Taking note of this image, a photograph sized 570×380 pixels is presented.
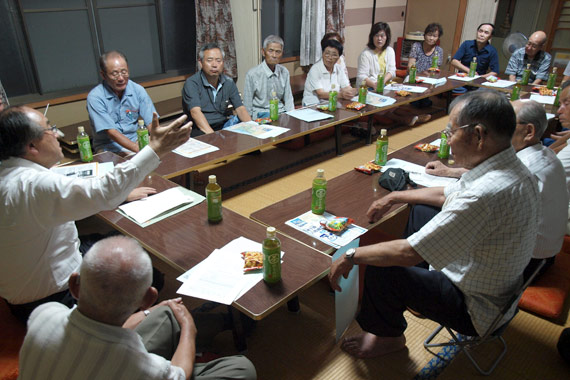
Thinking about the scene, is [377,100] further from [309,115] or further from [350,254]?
[350,254]

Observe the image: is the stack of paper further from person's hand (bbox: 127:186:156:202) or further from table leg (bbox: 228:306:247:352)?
person's hand (bbox: 127:186:156:202)

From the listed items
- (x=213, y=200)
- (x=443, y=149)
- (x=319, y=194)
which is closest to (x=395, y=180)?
(x=319, y=194)

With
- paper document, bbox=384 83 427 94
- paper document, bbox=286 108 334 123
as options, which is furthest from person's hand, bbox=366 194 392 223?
paper document, bbox=384 83 427 94

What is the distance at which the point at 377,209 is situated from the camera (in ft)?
6.45

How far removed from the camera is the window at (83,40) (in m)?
4.09

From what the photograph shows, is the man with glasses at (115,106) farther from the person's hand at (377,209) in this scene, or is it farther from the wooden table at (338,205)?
the person's hand at (377,209)

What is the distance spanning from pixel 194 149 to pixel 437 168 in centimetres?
162

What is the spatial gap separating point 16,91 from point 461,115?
4.42 m

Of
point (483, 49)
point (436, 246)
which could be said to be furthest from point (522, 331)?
point (483, 49)

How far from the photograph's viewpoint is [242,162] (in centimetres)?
411

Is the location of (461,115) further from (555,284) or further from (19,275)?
(19,275)

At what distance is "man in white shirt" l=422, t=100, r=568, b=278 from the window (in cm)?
434

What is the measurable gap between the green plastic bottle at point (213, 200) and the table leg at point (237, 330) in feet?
1.39

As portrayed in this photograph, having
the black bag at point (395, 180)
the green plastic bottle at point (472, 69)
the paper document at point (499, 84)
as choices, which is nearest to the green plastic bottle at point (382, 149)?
the black bag at point (395, 180)
